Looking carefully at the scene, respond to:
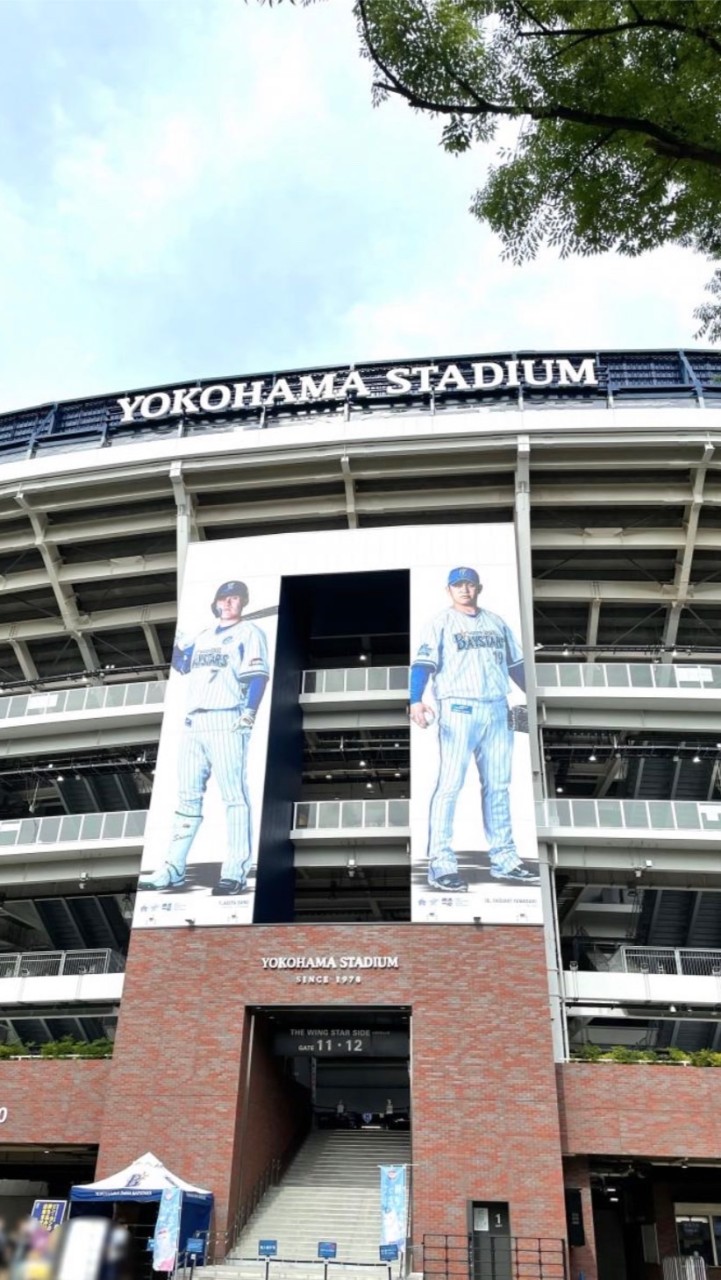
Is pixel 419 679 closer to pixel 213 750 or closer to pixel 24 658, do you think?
pixel 213 750

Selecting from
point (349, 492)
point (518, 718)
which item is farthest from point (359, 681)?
point (349, 492)

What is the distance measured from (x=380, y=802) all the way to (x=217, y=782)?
448 centimetres

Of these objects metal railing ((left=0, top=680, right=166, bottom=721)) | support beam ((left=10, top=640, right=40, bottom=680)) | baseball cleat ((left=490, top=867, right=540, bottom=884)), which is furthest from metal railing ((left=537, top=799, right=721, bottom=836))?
support beam ((left=10, top=640, right=40, bottom=680))

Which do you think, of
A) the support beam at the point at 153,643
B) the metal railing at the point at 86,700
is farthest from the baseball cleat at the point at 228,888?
the support beam at the point at 153,643

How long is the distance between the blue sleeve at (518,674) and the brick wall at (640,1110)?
9.03 m

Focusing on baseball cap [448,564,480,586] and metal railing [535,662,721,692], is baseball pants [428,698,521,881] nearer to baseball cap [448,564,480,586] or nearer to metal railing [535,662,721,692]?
metal railing [535,662,721,692]

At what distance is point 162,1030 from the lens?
2073 cm

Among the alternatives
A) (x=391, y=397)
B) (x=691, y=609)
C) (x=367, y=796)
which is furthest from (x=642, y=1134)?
(x=391, y=397)

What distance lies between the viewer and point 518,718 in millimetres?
23656

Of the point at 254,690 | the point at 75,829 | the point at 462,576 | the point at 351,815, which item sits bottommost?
the point at 75,829

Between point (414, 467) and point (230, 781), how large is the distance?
36.2ft

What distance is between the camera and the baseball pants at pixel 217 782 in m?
22.6

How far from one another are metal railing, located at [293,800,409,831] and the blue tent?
906 cm

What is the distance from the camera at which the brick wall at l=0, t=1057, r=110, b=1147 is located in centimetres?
2109
